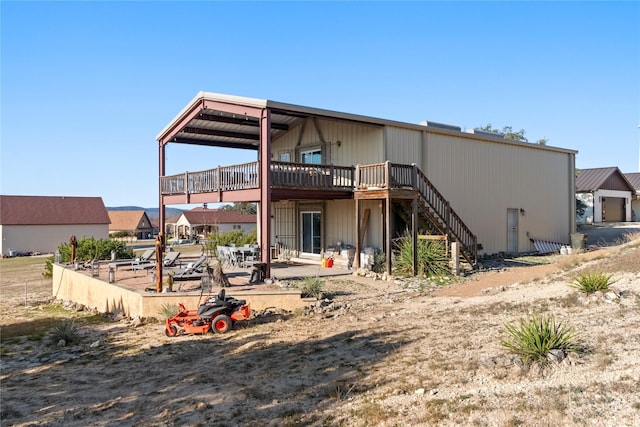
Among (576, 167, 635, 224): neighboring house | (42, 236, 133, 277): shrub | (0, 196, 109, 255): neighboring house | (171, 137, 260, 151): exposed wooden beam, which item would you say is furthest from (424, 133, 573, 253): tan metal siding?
(0, 196, 109, 255): neighboring house

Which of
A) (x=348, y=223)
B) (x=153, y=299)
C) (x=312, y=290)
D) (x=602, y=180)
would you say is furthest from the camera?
(x=602, y=180)

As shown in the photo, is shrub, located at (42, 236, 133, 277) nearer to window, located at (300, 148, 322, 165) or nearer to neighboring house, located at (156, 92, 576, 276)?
neighboring house, located at (156, 92, 576, 276)

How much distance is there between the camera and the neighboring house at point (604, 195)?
3612 centimetres

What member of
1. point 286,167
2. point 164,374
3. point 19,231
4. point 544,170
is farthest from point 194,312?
point 19,231

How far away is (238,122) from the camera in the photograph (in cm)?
1895

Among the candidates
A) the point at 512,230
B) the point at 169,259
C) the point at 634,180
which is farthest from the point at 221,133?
the point at 634,180

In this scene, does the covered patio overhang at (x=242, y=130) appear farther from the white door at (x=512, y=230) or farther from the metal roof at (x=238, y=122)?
the white door at (x=512, y=230)

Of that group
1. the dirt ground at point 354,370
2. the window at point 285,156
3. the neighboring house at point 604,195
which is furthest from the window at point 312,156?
the neighboring house at point 604,195

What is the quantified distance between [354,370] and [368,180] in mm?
10227

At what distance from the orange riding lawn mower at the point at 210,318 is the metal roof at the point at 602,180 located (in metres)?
33.4

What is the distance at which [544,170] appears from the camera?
23078 millimetres

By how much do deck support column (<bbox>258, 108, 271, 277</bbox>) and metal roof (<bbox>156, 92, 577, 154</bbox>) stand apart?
478 millimetres

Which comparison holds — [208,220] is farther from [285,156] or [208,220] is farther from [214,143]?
[285,156]

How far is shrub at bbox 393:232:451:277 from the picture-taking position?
1545cm
